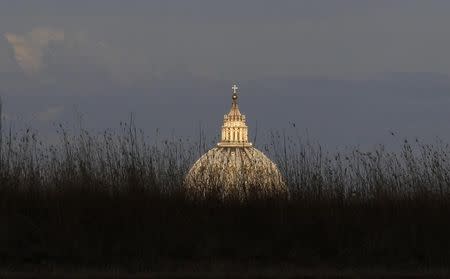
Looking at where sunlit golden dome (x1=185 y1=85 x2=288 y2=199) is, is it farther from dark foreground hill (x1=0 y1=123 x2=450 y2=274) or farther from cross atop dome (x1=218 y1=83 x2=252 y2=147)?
cross atop dome (x1=218 y1=83 x2=252 y2=147)

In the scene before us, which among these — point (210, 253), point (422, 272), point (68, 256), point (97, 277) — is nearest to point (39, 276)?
point (97, 277)

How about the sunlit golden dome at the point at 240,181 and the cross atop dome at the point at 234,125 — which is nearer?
the sunlit golden dome at the point at 240,181

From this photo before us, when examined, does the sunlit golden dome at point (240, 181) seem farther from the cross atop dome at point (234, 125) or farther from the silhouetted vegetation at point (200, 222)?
the cross atop dome at point (234, 125)

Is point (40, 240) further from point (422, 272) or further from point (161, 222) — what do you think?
point (422, 272)

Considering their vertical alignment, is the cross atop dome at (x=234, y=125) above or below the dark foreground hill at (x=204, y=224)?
above

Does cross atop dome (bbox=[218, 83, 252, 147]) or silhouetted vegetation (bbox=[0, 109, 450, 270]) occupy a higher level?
cross atop dome (bbox=[218, 83, 252, 147])

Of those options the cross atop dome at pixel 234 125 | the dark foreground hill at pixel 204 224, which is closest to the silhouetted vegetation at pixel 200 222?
the dark foreground hill at pixel 204 224

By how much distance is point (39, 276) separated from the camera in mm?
6465

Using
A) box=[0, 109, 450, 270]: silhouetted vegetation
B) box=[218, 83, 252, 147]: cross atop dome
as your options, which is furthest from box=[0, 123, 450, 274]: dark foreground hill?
box=[218, 83, 252, 147]: cross atop dome

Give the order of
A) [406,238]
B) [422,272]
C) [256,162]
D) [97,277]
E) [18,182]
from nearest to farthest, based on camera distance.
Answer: [97,277]
[422,272]
[406,238]
[18,182]
[256,162]

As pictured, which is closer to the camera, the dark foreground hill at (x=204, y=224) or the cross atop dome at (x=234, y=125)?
the dark foreground hill at (x=204, y=224)

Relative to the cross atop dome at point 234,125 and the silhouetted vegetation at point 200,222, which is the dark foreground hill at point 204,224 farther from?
the cross atop dome at point 234,125

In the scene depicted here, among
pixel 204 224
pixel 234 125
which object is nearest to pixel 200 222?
pixel 204 224

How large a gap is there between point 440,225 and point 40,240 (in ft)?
11.5
